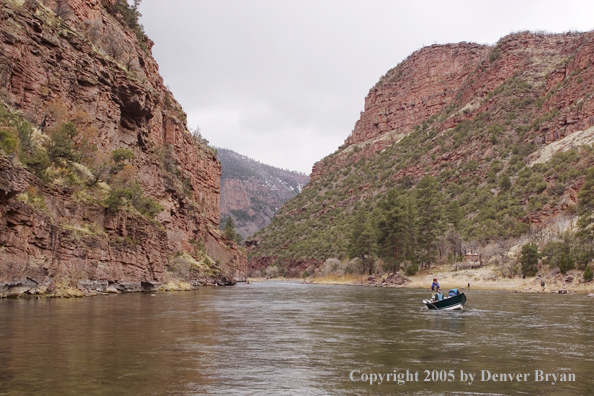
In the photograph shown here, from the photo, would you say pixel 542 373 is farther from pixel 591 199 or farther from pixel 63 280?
pixel 591 199

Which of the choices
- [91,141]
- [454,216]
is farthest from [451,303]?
[454,216]

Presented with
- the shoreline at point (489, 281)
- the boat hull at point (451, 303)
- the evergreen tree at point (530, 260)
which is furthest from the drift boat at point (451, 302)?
the evergreen tree at point (530, 260)

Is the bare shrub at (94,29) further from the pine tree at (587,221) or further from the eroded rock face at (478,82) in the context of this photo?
the eroded rock face at (478,82)

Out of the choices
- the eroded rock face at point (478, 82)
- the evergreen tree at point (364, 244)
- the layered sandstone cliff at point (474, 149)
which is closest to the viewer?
the layered sandstone cliff at point (474, 149)

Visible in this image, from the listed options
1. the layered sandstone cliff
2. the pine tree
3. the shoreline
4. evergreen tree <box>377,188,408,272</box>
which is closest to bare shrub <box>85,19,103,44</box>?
the shoreline

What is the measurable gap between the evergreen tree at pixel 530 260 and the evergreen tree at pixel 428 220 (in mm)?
20810

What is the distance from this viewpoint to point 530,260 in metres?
57.8

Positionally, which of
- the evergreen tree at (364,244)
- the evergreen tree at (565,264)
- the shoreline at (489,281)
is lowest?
the shoreline at (489,281)

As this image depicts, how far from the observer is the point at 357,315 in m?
26.3

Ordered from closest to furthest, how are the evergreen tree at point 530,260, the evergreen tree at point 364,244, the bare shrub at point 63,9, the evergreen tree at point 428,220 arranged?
the bare shrub at point 63,9 → the evergreen tree at point 530,260 → the evergreen tree at point 428,220 → the evergreen tree at point 364,244

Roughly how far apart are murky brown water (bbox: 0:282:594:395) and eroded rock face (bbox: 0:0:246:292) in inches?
275

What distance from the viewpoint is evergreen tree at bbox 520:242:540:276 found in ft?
188

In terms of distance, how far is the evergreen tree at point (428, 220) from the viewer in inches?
3204

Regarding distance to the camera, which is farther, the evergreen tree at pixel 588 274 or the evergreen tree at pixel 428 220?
the evergreen tree at pixel 428 220
